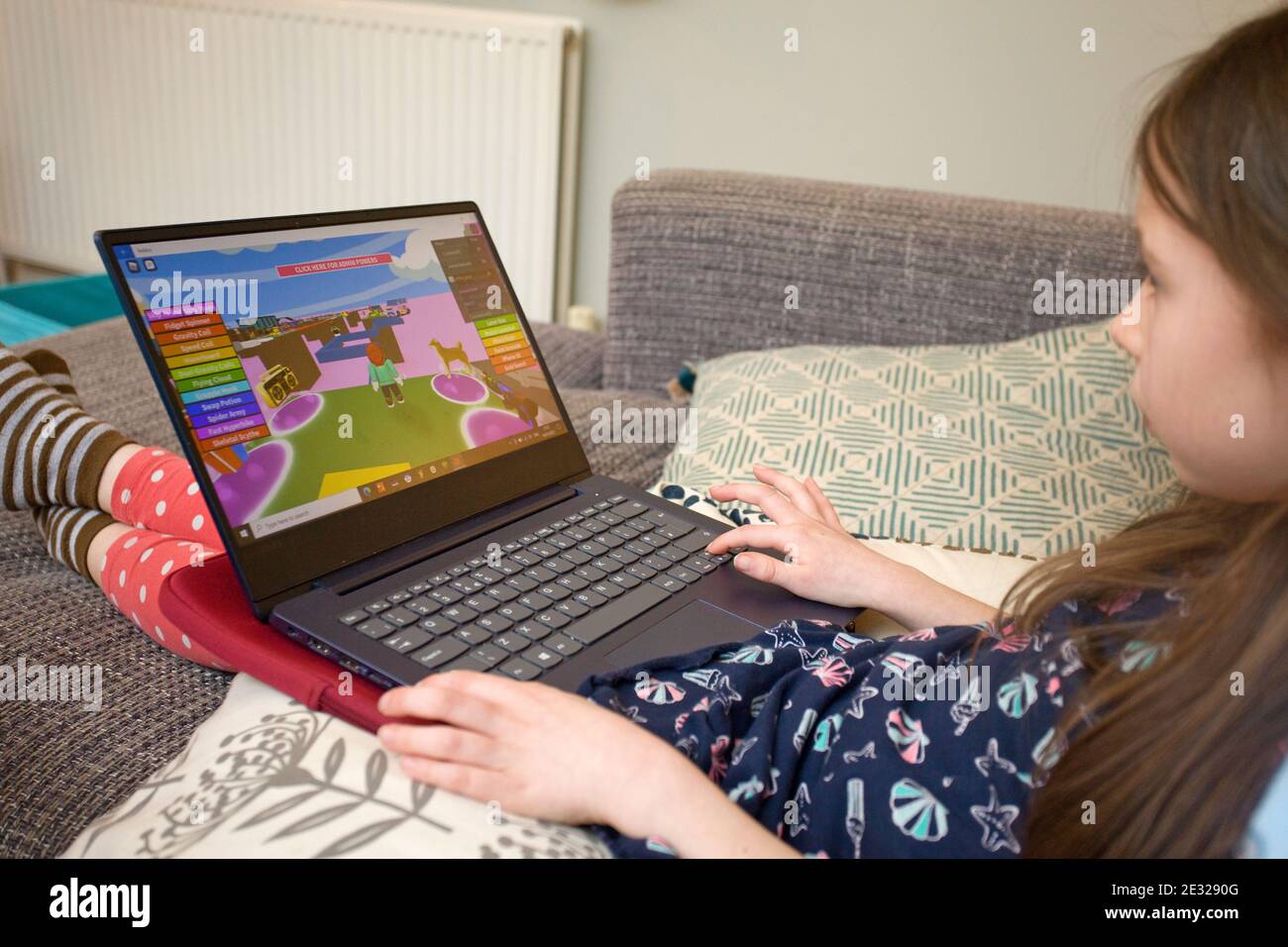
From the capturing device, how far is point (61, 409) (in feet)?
3.24

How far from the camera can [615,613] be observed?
670mm

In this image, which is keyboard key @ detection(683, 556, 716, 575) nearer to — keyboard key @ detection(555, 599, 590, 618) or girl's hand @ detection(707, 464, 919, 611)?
girl's hand @ detection(707, 464, 919, 611)

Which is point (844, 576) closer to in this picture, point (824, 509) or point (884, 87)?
point (824, 509)

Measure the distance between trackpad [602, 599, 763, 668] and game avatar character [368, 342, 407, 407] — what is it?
0.25m

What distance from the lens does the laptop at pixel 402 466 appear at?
0.61 metres

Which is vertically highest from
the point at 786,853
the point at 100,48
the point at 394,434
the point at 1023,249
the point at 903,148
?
the point at 100,48

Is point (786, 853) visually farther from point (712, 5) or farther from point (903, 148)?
point (712, 5)

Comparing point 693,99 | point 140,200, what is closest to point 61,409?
point 693,99

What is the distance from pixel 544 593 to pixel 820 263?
755 millimetres

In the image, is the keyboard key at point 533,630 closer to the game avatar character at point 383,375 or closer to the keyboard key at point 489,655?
the keyboard key at point 489,655

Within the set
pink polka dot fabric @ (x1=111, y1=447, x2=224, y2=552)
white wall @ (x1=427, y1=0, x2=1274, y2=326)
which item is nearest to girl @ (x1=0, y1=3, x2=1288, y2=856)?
pink polka dot fabric @ (x1=111, y1=447, x2=224, y2=552)

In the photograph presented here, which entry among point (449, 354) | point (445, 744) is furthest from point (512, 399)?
point (445, 744)

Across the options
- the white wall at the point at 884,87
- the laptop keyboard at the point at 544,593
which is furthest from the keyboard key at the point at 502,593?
the white wall at the point at 884,87

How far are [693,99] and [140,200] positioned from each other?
1.44m
